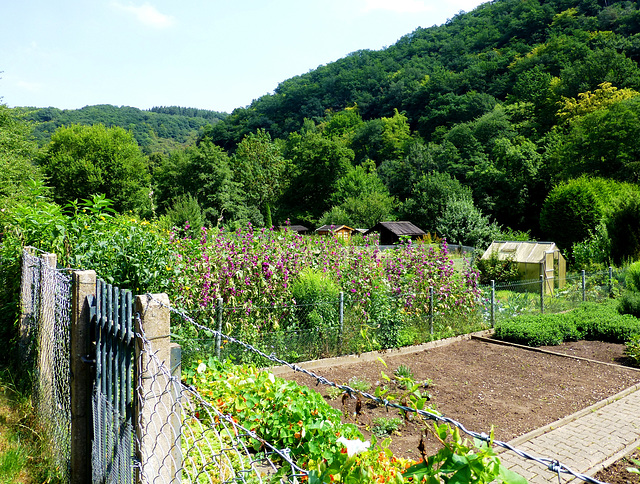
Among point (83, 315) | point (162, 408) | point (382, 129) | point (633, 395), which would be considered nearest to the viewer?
point (162, 408)

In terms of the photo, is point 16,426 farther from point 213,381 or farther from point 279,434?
point 279,434

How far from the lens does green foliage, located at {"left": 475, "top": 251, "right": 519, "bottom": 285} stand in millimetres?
18094

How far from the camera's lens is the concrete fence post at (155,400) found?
192 cm

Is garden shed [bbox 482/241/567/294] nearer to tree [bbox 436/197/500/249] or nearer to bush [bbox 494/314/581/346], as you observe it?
bush [bbox 494/314/581/346]

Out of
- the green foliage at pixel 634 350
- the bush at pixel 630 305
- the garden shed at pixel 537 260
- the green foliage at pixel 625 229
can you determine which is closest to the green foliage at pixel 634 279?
the bush at pixel 630 305

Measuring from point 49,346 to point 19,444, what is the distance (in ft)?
2.56

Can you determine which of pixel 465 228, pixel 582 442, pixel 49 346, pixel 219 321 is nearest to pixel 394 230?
pixel 465 228

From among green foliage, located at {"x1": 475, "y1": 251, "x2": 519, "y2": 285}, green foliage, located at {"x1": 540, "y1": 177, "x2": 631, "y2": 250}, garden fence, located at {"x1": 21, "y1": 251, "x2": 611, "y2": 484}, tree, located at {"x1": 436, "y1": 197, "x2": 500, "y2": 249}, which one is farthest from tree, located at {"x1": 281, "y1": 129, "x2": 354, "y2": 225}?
garden fence, located at {"x1": 21, "y1": 251, "x2": 611, "y2": 484}

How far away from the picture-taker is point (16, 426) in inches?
160

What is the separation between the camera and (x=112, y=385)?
7.79ft

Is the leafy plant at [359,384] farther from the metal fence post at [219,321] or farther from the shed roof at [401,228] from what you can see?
the shed roof at [401,228]

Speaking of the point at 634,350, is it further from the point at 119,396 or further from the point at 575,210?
the point at 575,210

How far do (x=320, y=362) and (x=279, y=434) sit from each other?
388cm

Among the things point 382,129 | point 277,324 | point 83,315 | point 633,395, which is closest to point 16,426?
point 83,315
